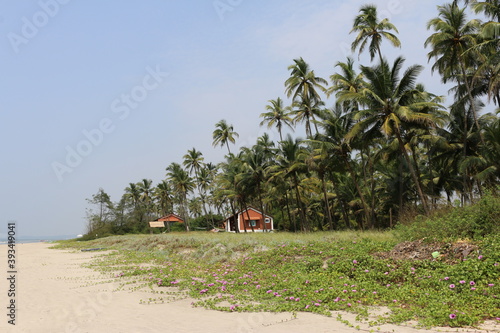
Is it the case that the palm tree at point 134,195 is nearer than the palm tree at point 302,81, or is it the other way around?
the palm tree at point 302,81

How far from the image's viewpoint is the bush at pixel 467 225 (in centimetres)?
1006

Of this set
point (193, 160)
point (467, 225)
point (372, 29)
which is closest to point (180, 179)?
point (193, 160)

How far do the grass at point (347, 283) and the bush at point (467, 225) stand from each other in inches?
38.4

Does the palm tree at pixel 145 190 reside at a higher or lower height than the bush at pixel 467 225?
higher

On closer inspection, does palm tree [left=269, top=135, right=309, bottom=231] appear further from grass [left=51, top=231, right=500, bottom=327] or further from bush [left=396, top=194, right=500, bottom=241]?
bush [left=396, top=194, right=500, bottom=241]

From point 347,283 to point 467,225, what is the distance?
4.50 meters

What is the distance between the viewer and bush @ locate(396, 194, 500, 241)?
10.1 meters

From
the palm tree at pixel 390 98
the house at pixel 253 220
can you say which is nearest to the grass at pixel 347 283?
the palm tree at pixel 390 98

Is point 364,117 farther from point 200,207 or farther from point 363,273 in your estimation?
point 200,207

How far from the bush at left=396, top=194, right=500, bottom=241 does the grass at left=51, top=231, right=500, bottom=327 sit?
3.20ft

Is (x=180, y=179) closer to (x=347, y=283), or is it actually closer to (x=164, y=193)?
(x=164, y=193)

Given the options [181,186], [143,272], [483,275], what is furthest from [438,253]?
[181,186]

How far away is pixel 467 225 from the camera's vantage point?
10.5 meters

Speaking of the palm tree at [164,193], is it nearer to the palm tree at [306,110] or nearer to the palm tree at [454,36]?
the palm tree at [306,110]
